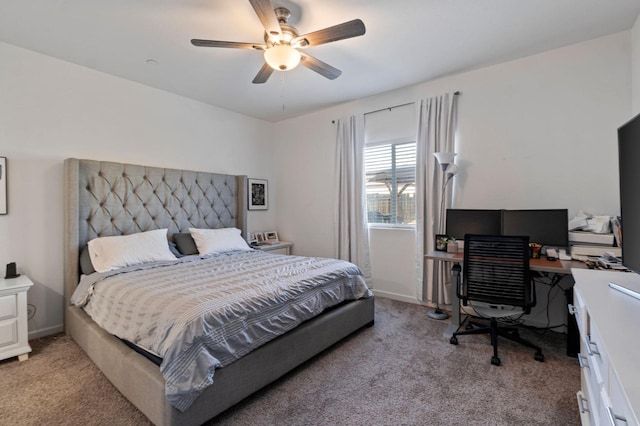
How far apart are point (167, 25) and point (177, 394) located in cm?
265

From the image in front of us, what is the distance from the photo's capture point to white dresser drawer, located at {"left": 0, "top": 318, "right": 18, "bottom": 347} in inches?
93.7

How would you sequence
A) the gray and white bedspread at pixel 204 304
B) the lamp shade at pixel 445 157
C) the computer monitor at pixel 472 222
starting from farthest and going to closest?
the lamp shade at pixel 445 157
the computer monitor at pixel 472 222
the gray and white bedspread at pixel 204 304

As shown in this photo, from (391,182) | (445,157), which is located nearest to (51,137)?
(391,182)

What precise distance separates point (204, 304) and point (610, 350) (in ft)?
5.92

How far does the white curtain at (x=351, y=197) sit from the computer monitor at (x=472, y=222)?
46.9 inches

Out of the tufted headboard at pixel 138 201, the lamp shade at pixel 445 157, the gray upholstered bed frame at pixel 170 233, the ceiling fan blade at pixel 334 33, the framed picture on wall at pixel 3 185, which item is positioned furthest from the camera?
the lamp shade at pixel 445 157

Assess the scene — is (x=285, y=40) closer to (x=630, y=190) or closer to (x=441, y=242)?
(x=630, y=190)

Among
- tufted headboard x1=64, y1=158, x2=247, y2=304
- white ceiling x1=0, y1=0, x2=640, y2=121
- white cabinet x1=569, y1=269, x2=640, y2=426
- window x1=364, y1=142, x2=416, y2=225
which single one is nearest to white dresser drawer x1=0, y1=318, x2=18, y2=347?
tufted headboard x1=64, y1=158, x2=247, y2=304

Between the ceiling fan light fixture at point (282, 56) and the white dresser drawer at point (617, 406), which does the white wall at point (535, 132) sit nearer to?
the ceiling fan light fixture at point (282, 56)

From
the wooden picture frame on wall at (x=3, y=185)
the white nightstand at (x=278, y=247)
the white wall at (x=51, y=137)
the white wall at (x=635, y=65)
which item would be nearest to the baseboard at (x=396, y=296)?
the white nightstand at (x=278, y=247)

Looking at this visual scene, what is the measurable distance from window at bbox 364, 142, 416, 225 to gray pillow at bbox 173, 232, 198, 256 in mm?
2345

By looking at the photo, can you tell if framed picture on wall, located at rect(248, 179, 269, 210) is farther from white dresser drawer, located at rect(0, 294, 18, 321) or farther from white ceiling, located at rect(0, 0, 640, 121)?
white dresser drawer, located at rect(0, 294, 18, 321)

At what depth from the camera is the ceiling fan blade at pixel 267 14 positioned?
1.79m

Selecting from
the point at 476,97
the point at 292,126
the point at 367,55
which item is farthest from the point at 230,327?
the point at 292,126
